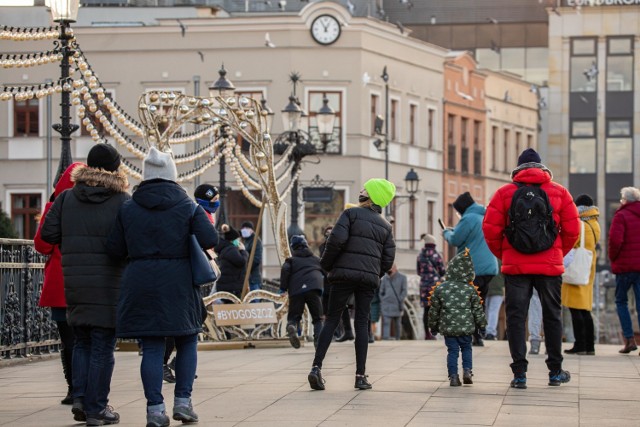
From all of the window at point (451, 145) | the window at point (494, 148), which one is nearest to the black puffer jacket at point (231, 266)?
the window at point (451, 145)

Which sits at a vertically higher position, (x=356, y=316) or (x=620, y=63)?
(x=620, y=63)

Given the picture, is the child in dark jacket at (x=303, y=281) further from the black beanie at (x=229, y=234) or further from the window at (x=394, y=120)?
the window at (x=394, y=120)

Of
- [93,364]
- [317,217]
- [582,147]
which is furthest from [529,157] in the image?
[582,147]

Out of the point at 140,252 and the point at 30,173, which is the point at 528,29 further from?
the point at 140,252

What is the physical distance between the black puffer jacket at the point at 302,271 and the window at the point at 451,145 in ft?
136

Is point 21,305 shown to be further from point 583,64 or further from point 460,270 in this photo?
point 583,64

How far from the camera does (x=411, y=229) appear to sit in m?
57.9

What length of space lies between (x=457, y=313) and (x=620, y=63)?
59464mm

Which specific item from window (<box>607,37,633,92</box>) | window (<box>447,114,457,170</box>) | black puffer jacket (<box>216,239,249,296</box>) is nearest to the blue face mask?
black puffer jacket (<box>216,239,249,296</box>)

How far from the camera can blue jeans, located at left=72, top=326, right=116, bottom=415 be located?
10875 mm

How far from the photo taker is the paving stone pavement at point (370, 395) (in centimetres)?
1123

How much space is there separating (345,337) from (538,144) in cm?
5117

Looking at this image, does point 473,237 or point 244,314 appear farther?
point 244,314

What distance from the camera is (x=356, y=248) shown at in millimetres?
13336
